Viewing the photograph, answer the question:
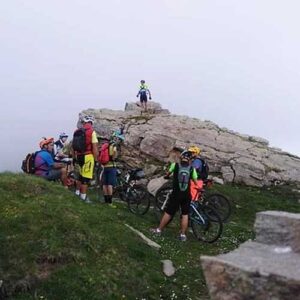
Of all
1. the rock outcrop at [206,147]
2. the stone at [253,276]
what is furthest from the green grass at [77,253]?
the rock outcrop at [206,147]

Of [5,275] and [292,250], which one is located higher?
[292,250]

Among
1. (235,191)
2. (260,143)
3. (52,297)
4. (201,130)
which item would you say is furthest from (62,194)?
→ (260,143)

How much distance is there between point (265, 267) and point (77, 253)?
24.2ft

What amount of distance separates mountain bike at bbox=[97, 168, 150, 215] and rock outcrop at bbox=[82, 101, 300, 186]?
370 inches

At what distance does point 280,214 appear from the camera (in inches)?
265

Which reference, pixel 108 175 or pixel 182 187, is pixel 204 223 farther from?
pixel 108 175

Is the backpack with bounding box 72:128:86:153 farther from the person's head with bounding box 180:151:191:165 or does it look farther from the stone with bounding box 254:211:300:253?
the stone with bounding box 254:211:300:253

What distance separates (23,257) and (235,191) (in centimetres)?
1838

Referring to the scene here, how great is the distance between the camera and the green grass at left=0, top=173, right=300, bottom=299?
11.0 meters

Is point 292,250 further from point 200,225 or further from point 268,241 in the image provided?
point 200,225

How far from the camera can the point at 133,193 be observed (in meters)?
20.5

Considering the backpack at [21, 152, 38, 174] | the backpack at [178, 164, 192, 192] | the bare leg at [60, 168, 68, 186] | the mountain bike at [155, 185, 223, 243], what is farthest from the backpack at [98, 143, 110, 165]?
the backpack at [178, 164, 192, 192]

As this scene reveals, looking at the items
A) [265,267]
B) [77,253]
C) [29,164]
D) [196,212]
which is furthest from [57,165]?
[265,267]

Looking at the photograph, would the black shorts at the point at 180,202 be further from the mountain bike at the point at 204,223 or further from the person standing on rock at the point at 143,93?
the person standing on rock at the point at 143,93
